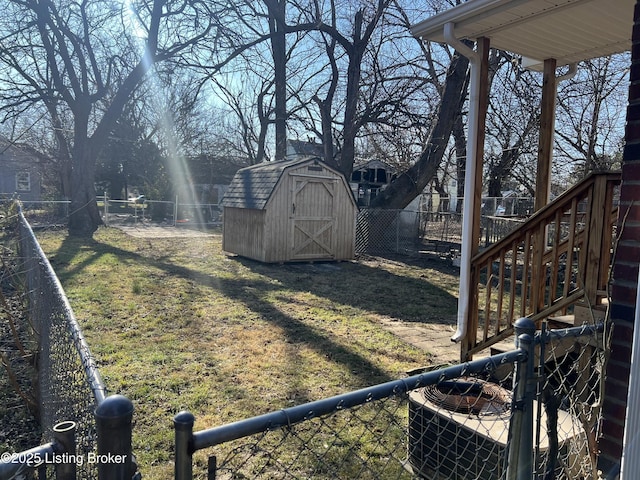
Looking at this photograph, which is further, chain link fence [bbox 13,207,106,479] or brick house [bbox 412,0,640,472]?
brick house [bbox 412,0,640,472]

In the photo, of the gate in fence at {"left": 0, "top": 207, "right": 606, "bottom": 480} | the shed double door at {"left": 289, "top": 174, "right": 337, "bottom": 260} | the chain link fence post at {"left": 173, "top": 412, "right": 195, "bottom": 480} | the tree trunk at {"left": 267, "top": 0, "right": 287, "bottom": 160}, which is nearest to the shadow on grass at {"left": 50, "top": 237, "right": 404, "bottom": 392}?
the gate in fence at {"left": 0, "top": 207, "right": 606, "bottom": 480}

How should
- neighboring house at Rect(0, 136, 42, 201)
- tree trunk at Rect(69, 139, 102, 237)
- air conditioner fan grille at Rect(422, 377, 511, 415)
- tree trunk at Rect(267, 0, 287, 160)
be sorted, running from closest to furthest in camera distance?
air conditioner fan grille at Rect(422, 377, 511, 415) < tree trunk at Rect(69, 139, 102, 237) < tree trunk at Rect(267, 0, 287, 160) < neighboring house at Rect(0, 136, 42, 201)

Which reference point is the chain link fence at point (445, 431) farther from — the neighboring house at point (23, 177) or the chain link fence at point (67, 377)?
the neighboring house at point (23, 177)

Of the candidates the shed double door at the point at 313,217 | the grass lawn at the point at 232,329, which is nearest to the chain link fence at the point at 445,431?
the grass lawn at the point at 232,329

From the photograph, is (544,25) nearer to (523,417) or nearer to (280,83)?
(523,417)

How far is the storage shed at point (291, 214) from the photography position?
11.4 metres

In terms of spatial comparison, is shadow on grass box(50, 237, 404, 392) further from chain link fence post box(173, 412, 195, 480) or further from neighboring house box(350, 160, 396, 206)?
neighboring house box(350, 160, 396, 206)

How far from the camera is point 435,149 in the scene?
1372 centimetres

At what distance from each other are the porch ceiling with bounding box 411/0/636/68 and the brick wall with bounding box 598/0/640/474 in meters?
2.07

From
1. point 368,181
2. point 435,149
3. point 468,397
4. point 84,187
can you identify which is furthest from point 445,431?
point 368,181

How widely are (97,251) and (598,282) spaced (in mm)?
11823

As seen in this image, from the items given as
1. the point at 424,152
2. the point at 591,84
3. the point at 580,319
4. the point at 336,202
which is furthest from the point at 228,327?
the point at 591,84

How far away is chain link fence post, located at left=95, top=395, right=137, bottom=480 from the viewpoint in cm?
102

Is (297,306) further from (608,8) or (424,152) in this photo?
(424,152)
